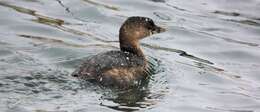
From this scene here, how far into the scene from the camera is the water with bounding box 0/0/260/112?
11.5 m

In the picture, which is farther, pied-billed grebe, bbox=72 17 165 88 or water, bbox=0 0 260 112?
pied-billed grebe, bbox=72 17 165 88

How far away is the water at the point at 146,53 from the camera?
37.8 feet

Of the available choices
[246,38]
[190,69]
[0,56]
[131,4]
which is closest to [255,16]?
[246,38]

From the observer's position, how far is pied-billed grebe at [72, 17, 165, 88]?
39.3 ft

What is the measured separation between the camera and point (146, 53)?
14602mm

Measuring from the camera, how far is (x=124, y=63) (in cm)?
1248

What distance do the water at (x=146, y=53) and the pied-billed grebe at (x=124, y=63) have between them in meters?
0.20

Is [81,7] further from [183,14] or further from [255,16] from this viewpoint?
[255,16]

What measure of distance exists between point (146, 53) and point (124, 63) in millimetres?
2163

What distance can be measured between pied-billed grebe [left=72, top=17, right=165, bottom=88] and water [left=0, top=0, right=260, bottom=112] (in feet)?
0.65

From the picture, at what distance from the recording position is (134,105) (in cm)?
1149

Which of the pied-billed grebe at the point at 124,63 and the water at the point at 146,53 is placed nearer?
the water at the point at 146,53

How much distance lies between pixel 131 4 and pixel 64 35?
2.99m

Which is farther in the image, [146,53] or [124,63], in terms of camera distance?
[146,53]
